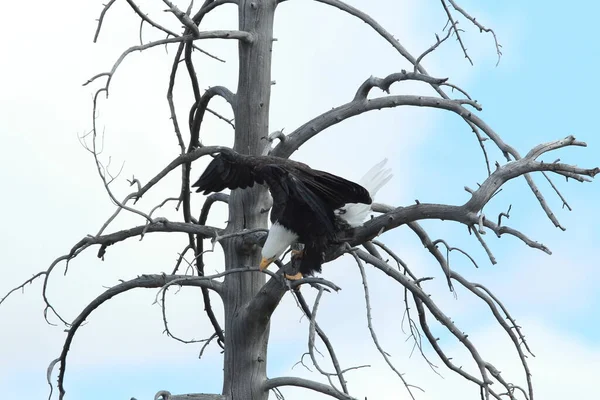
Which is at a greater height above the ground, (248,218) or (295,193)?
(248,218)

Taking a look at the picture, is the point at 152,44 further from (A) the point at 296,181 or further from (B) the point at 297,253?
(B) the point at 297,253

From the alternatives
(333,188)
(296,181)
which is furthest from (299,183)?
(333,188)

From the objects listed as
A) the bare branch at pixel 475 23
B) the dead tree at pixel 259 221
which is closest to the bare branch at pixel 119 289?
the dead tree at pixel 259 221

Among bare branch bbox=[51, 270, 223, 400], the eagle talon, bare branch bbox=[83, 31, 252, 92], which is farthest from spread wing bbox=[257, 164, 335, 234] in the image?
bare branch bbox=[83, 31, 252, 92]

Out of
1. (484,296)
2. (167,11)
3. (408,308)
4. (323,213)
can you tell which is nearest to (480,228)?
(323,213)

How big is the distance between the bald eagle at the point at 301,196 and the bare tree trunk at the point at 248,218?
628 mm

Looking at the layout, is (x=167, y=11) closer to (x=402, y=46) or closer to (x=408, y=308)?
(x=402, y=46)

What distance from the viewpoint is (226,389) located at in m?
6.28

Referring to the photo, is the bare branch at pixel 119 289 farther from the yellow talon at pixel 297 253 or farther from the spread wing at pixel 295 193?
the spread wing at pixel 295 193

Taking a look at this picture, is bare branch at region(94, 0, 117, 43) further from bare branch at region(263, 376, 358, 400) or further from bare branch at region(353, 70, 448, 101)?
bare branch at region(263, 376, 358, 400)

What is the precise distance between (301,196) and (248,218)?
A: 1.40 meters

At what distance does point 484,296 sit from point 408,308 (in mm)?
665

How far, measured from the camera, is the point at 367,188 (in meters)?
5.66

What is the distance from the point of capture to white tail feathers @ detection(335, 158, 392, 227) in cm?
545
